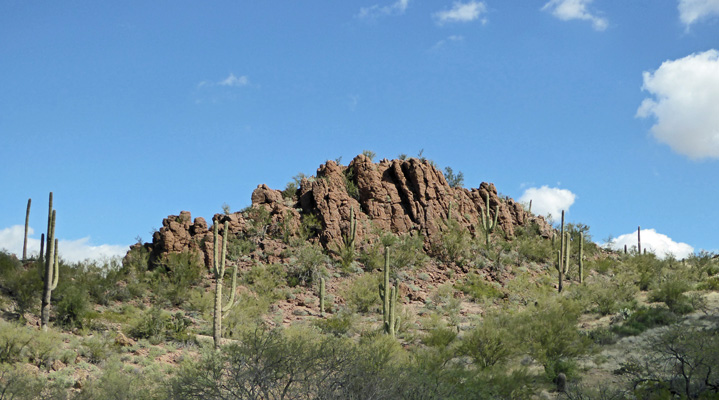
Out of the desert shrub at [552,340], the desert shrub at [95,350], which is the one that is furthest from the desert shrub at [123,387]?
the desert shrub at [552,340]

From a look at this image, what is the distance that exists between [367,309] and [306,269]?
4928mm

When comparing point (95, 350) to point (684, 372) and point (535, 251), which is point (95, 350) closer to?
point (684, 372)

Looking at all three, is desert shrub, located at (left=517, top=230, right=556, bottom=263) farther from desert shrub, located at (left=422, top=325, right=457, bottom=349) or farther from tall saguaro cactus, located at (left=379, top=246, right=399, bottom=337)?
desert shrub, located at (left=422, top=325, right=457, bottom=349)

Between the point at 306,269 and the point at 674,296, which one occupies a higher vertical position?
the point at 306,269

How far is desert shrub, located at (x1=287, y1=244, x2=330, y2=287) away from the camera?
3594cm

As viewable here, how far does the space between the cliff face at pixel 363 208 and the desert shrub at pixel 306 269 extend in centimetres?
185

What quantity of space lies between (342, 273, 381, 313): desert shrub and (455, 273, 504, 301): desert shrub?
5.39 meters

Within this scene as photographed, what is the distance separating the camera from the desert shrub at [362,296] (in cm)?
3284

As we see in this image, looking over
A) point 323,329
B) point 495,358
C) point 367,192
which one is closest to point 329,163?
point 367,192

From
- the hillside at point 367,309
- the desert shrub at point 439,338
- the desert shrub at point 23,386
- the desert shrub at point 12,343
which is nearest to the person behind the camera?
the desert shrub at point 23,386

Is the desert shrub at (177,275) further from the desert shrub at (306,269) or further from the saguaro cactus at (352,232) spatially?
the saguaro cactus at (352,232)

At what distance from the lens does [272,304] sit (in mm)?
32594

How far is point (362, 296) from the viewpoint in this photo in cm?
3291

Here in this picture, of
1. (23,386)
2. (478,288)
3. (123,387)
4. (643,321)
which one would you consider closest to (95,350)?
(123,387)
